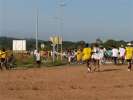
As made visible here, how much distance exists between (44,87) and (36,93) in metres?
2.31

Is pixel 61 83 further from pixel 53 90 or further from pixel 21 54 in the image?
pixel 21 54

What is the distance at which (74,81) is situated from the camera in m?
24.4

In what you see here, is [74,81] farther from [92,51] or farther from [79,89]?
[92,51]

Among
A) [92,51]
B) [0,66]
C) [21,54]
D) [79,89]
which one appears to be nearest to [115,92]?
[79,89]

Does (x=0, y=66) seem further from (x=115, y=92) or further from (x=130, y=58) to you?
(x=115, y=92)

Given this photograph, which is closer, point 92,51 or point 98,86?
point 98,86

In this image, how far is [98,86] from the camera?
2228 centimetres

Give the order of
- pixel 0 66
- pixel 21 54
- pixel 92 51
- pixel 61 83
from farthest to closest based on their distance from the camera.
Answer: pixel 21 54
pixel 0 66
pixel 92 51
pixel 61 83

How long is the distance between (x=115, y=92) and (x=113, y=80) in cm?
503

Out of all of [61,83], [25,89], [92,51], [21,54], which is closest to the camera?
[25,89]

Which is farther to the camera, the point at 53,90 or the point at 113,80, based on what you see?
the point at 113,80

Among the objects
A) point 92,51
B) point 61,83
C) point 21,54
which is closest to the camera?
point 61,83

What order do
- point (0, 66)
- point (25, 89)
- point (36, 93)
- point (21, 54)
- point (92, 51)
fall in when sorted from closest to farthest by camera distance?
point (36, 93)
point (25, 89)
point (92, 51)
point (0, 66)
point (21, 54)

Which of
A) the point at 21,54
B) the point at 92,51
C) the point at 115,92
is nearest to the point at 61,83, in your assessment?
the point at 115,92
